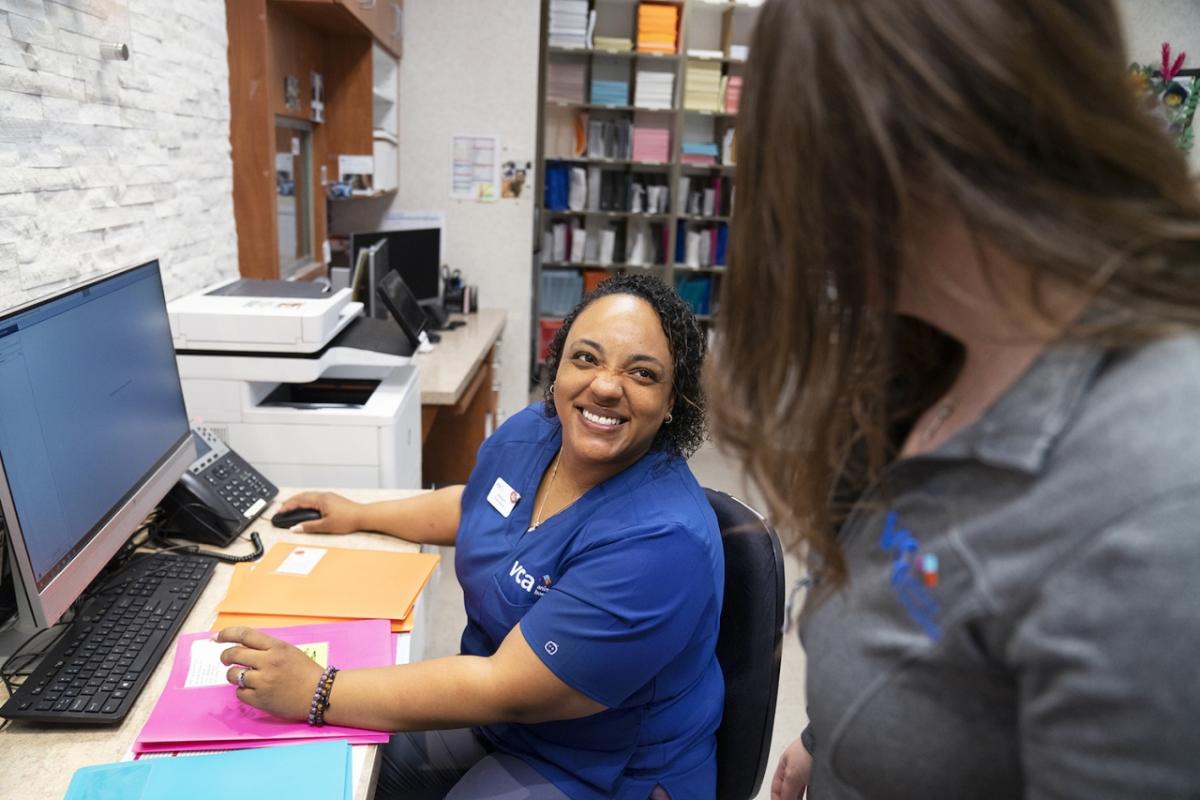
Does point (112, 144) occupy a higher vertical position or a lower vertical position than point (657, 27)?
lower

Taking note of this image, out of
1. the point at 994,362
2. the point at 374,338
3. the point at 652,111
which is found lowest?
the point at 374,338

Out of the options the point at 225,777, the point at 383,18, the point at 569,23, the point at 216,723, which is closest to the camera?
the point at 225,777

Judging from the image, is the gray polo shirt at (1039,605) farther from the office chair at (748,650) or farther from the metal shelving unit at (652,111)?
the metal shelving unit at (652,111)

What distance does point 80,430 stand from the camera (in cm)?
119

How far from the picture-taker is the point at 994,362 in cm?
61

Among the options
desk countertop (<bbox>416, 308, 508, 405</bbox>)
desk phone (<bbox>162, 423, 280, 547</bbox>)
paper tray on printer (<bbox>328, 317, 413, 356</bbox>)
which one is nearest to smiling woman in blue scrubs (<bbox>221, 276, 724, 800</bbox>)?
desk phone (<bbox>162, 423, 280, 547</bbox>)

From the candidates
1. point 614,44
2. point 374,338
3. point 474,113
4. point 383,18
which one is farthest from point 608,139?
point 374,338

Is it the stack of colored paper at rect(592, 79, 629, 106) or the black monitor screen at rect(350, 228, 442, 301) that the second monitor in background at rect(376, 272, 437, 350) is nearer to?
the black monitor screen at rect(350, 228, 442, 301)

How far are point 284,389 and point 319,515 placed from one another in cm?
61

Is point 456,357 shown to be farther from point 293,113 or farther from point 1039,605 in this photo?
point 1039,605

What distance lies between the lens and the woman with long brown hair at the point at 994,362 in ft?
1.50

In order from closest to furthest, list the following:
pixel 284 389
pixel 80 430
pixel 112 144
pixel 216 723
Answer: pixel 216 723 → pixel 80 430 → pixel 112 144 → pixel 284 389

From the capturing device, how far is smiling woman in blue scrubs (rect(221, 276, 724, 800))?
1.16m

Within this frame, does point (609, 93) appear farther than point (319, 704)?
Yes
